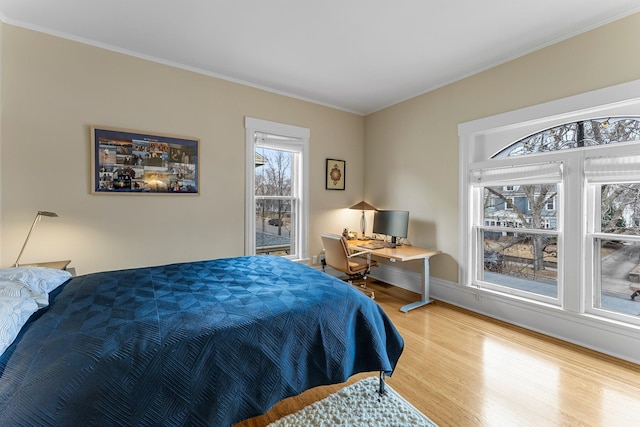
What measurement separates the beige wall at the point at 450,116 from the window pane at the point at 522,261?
388 mm

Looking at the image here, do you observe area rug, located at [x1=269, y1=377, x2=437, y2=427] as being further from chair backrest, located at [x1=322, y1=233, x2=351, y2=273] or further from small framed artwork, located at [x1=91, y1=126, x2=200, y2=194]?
small framed artwork, located at [x1=91, y1=126, x2=200, y2=194]

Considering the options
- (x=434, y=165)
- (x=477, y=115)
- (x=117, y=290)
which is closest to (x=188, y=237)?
(x=117, y=290)

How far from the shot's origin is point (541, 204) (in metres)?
2.92

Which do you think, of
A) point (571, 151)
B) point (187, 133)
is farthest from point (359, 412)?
point (187, 133)

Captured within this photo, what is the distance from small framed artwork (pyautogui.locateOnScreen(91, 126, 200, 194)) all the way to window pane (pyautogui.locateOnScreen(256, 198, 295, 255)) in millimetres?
935

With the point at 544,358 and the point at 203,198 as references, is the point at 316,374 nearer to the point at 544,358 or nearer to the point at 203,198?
the point at 544,358

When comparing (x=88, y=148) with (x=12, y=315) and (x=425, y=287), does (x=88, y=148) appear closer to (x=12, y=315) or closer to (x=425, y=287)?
(x=12, y=315)

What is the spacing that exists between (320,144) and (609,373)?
149 inches

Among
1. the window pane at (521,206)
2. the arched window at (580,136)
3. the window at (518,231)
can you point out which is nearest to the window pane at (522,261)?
the window at (518,231)

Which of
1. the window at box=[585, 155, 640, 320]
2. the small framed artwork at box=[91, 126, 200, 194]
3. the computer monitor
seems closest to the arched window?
the window at box=[585, 155, 640, 320]

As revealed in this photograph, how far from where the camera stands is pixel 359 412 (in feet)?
5.67

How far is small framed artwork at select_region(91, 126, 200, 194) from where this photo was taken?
9.05 ft

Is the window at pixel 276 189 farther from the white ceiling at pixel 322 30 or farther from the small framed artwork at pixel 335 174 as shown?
the white ceiling at pixel 322 30

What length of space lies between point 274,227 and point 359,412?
266 cm
